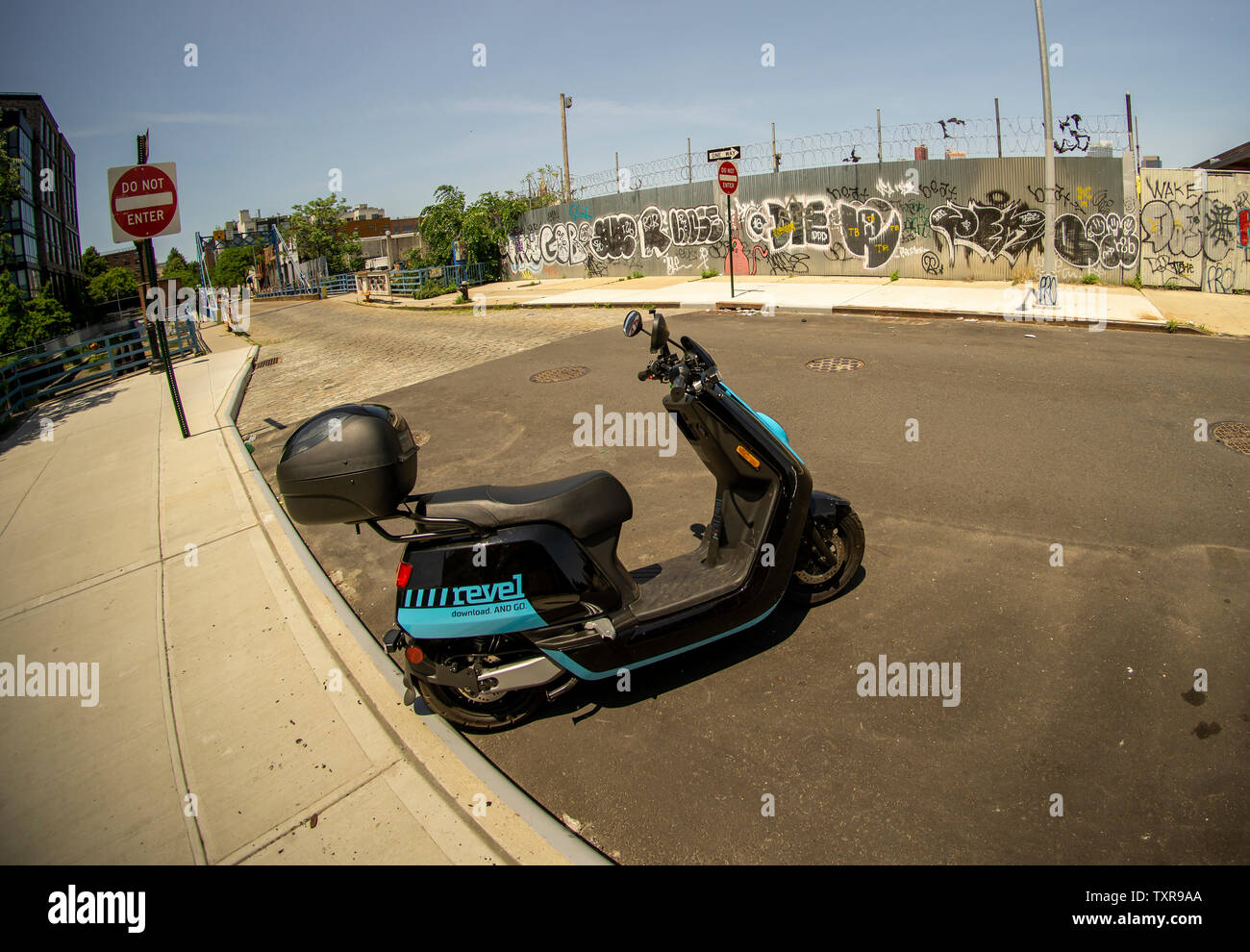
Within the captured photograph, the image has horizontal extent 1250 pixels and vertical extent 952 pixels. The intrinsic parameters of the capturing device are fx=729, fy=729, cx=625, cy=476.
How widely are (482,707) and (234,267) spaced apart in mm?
82670

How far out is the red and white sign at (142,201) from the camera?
27.4 ft

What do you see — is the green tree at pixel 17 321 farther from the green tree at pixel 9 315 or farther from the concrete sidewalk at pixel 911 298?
the concrete sidewalk at pixel 911 298

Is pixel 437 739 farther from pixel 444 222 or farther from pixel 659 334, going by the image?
pixel 444 222

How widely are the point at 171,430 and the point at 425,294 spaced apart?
1909 cm

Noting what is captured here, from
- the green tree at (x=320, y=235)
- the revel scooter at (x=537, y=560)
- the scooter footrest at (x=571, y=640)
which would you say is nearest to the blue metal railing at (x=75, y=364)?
the revel scooter at (x=537, y=560)

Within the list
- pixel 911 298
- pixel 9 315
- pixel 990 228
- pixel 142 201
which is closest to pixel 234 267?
pixel 9 315

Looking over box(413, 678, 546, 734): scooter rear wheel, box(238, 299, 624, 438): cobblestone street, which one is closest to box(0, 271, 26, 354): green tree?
box(238, 299, 624, 438): cobblestone street

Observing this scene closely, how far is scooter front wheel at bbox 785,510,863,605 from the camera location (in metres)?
4.16

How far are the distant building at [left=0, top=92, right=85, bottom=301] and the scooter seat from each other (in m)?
27.4

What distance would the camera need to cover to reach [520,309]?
62.1ft

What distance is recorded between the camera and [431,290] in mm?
27875

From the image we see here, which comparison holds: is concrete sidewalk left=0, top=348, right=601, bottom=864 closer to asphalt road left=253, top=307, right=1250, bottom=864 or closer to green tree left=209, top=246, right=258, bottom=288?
asphalt road left=253, top=307, right=1250, bottom=864

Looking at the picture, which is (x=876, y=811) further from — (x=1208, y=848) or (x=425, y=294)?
(x=425, y=294)

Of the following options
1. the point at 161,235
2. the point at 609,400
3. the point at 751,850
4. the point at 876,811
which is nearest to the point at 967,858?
the point at 876,811
